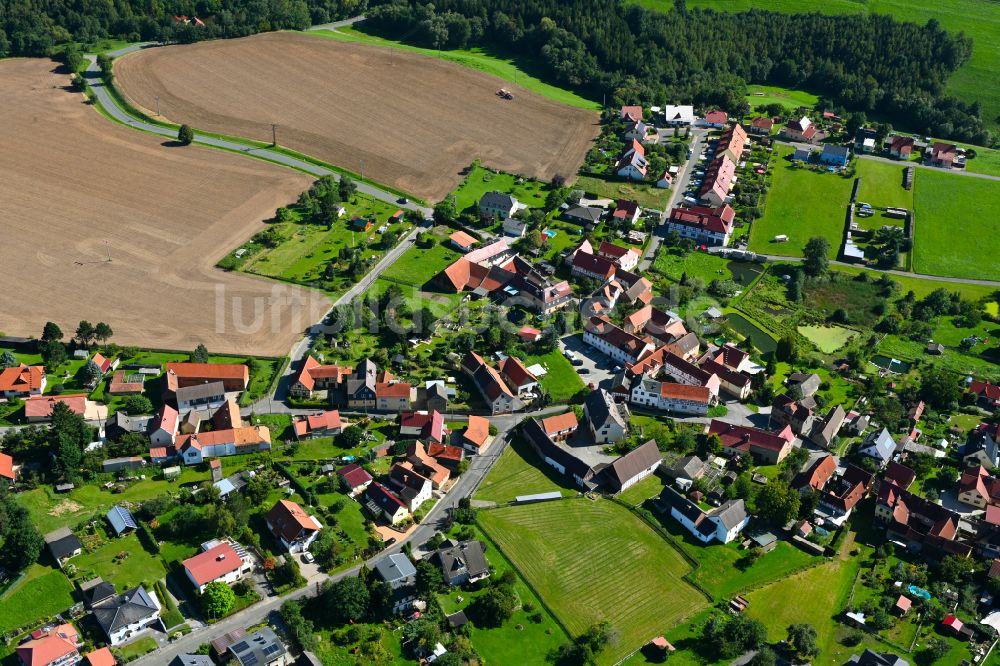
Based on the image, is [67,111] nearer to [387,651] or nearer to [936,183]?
[387,651]

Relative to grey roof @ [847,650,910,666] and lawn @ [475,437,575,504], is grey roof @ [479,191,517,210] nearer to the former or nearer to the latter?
lawn @ [475,437,575,504]

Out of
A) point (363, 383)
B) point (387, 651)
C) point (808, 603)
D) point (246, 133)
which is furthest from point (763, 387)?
point (246, 133)

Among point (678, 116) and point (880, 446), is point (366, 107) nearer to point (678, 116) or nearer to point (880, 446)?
point (678, 116)

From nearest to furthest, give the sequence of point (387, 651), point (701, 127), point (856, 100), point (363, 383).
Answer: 1. point (387, 651)
2. point (363, 383)
3. point (701, 127)
4. point (856, 100)

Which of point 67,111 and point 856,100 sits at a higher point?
point 856,100

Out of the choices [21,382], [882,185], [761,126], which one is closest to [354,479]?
[21,382]

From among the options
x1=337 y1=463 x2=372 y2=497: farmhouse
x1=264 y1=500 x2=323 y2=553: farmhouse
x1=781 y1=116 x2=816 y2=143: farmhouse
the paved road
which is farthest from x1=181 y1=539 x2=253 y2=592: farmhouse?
x1=781 y1=116 x2=816 y2=143: farmhouse
